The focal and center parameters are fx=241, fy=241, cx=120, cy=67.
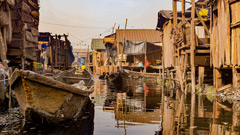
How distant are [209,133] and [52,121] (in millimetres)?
3255

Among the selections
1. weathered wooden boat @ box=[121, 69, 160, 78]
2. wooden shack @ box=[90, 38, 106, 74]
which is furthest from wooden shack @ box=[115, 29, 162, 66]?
wooden shack @ box=[90, 38, 106, 74]

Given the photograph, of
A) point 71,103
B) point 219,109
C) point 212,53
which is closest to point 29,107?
point 71,103

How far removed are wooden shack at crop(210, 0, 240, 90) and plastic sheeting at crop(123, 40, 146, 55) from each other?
16990 mm

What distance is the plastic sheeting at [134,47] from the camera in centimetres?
2808

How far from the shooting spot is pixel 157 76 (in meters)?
23.9

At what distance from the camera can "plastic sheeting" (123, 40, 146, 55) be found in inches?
1105

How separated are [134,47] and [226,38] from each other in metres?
19.0

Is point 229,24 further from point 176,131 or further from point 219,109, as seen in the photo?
point 176,131

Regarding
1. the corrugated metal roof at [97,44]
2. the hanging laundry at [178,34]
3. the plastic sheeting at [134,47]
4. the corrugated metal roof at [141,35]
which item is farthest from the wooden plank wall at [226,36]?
the corrugated metal roof at [97,44]

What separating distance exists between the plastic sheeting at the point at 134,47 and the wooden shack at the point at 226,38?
16990mm

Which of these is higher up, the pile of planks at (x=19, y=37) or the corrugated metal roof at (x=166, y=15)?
the corrugated metal roof at (x=166, y=15)

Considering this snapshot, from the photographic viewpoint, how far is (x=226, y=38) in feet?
31.4

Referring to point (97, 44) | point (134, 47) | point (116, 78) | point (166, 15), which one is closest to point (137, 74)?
point (116, 78)

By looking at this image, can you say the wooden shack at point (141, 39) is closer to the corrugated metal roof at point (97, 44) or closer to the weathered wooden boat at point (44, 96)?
the corrugated metal roof at point (97, 44)
